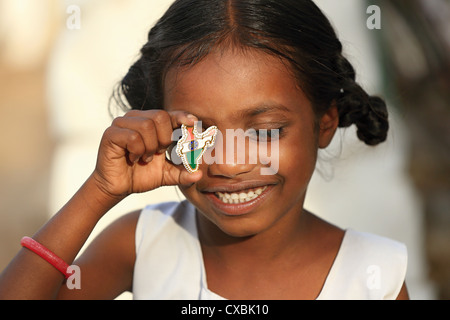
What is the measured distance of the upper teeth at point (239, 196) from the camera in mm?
1792

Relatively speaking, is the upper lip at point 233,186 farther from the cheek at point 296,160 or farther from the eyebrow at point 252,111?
the eyebrow at point 252,111

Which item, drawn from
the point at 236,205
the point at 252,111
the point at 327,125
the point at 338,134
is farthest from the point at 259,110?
the point at 338,134

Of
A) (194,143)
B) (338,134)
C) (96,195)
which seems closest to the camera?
(194,143)

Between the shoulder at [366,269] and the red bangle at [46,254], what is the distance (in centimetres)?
87

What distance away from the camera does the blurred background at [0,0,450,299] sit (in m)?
3.46

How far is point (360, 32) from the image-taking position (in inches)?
153

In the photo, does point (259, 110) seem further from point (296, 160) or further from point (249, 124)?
point (296, 160)

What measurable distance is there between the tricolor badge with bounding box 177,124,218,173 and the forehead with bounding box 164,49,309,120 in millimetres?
63

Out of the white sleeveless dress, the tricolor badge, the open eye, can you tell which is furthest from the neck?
the tricolor badge

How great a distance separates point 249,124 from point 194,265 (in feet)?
2.07

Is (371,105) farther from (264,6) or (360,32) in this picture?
(360,32)

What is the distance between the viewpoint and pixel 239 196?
70.7 inches

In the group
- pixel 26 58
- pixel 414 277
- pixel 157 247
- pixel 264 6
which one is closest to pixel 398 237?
pixel 414 277
